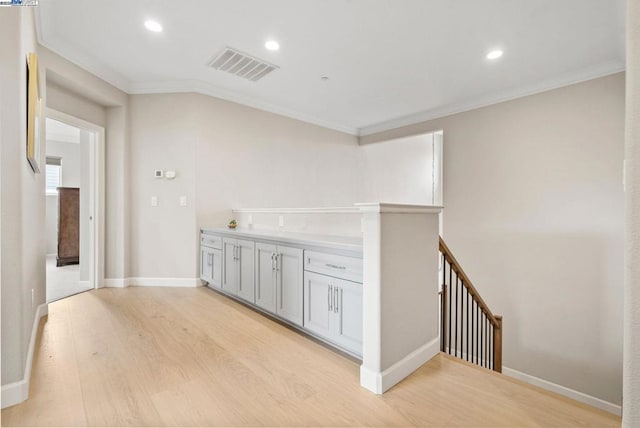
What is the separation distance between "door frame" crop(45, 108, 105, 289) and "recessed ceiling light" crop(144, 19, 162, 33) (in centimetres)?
172

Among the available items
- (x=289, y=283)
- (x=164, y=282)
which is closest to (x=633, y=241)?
(x=289, y=283)

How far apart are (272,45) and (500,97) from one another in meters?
3.25

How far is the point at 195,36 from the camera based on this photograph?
9.83ft

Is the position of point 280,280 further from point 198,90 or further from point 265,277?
point 198,90

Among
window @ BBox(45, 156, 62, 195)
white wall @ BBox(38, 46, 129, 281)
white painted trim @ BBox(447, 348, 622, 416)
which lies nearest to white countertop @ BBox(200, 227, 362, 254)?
white wall @ BBox(38, 46, 129, 281)

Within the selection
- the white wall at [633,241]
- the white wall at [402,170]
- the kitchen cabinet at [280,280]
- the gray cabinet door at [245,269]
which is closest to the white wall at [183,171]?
the gray cabinet door at [245,269]

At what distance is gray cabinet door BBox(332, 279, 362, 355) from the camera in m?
2.03

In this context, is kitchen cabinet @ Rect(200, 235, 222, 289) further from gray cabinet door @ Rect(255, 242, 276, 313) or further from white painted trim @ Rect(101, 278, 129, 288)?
white painted trim @ Rect(101, 278, 129, 288)

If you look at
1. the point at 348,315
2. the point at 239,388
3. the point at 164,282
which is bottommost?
the point at 239,388

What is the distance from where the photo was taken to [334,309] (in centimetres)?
221

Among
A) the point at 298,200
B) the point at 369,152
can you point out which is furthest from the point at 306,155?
the point at 369,152

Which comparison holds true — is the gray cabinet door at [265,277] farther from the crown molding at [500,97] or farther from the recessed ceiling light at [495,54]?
the crown molding at [500,97]

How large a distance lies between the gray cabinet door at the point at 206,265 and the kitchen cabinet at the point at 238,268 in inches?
15.0

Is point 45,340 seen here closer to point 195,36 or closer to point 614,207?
point 195,36
